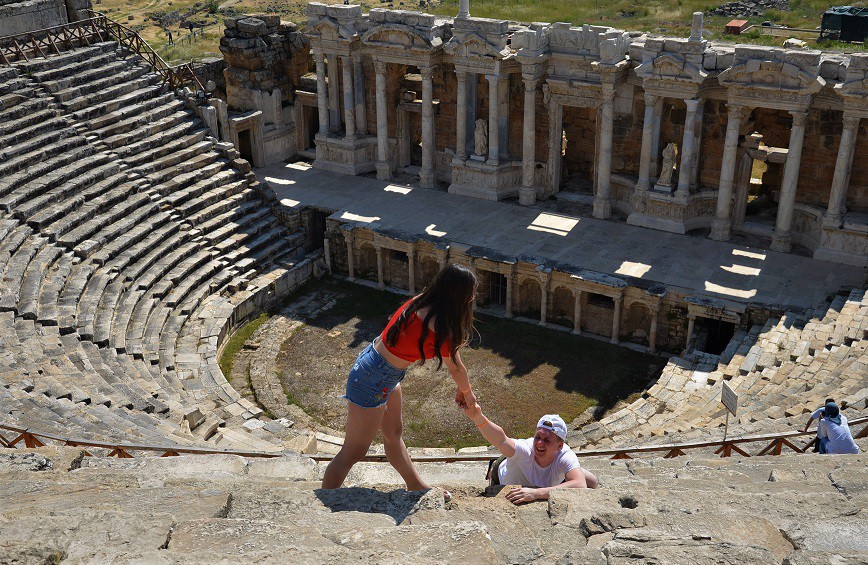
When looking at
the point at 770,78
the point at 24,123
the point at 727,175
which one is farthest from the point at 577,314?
the point at 24,123

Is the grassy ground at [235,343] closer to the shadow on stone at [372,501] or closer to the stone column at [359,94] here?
the stone column at [359,94]

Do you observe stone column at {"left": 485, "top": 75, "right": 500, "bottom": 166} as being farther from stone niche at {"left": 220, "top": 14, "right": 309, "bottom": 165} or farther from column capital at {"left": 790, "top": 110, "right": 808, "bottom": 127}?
column capital at {"left": 790, "top": 110, "right": 808, "bottom": 127}

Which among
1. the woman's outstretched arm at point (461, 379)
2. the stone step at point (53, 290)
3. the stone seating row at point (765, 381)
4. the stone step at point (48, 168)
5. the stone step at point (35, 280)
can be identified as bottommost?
the stone seating row at point (765, 381)

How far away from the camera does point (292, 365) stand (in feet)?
66.5

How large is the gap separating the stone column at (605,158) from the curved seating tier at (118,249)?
7.65m

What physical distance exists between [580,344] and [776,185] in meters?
7.52

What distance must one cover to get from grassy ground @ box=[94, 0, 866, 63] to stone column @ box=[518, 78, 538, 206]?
17.4 m

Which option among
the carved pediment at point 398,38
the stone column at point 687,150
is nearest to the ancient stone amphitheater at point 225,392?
the carved pediment at point 398,38

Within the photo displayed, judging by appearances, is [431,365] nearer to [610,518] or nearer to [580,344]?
[580,344]

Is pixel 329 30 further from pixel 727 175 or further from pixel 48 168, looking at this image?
pixel 727 175

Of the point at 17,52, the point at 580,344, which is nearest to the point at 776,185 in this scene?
the point at 580,344

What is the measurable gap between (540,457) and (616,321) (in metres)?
13.1

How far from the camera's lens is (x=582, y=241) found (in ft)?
75.0

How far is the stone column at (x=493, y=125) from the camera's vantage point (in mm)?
24589
